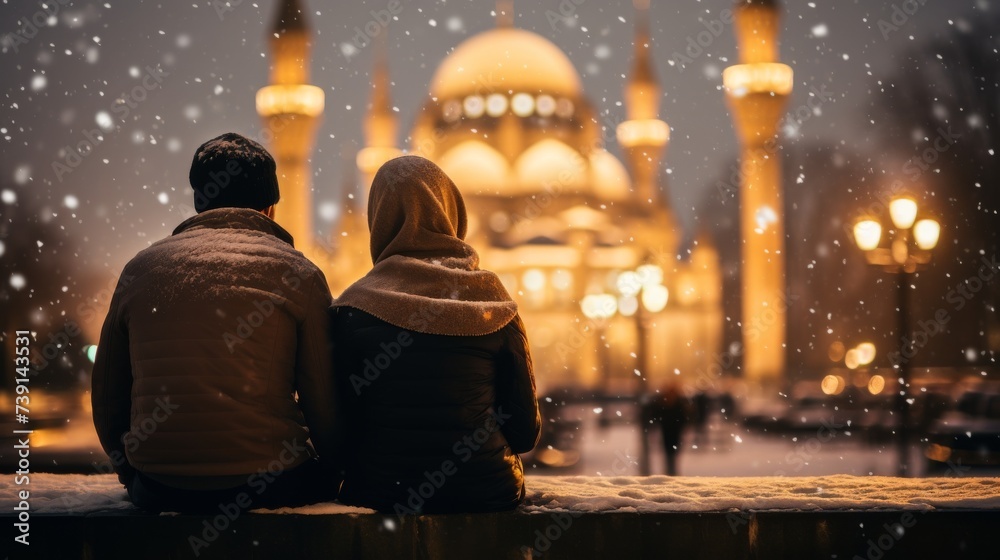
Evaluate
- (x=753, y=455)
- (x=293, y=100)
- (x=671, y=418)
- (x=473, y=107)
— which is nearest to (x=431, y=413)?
(x=671, y=418)

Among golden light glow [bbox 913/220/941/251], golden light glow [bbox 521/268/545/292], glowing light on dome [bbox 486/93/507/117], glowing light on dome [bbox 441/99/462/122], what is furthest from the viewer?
glowing light on dome [bbox 486/93/507/117]

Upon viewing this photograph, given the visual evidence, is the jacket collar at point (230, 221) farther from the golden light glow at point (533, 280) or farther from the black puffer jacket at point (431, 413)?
the golden light glow at point (533, 280)

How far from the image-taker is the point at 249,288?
2.72 meters

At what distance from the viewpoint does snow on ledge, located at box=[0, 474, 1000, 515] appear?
2799mm

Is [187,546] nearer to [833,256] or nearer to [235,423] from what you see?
[235,423]

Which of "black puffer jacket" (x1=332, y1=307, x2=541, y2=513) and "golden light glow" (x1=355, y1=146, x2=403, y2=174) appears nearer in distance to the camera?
"black puffer jacket" (x1=332, y1=307, x2=541, y2=513)

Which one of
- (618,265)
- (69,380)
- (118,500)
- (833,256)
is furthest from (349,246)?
(118,500)

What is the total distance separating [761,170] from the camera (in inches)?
1154

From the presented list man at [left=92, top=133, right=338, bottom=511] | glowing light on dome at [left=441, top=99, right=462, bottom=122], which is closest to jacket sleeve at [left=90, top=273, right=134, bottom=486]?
man at [left=92, top=133, right=338, bottom=511]

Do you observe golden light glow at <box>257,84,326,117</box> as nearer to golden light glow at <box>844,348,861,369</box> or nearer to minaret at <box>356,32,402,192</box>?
minaret at <box>356,32,402,192</box>

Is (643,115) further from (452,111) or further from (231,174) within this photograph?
(231,174)

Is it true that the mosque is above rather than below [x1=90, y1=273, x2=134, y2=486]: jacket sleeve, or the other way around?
above

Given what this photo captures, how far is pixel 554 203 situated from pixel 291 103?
2181 centimetres

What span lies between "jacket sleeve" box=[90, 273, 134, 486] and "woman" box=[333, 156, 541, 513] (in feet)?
1.77
